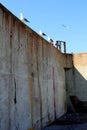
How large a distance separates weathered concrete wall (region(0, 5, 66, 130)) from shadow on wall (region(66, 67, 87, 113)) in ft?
7.90

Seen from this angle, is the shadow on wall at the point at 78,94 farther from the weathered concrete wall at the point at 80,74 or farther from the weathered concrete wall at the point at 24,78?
the weathered concrete wall at the point at 24,78

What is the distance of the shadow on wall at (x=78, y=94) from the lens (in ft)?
32.2

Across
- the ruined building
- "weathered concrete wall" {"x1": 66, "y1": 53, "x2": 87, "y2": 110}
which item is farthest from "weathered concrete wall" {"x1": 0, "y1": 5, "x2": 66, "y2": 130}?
"weathered concrete wall" {"x1": 66, "y1": 53, "x2": 87, "y2": 110}

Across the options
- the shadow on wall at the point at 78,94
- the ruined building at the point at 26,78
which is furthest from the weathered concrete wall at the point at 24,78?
the shadow on wall at the point at 78,94

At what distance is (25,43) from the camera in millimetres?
5305

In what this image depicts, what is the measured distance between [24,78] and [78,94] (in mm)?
5304

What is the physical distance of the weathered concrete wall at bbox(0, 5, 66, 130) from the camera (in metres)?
4.20

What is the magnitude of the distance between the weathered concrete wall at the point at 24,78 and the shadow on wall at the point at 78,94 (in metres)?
2.41

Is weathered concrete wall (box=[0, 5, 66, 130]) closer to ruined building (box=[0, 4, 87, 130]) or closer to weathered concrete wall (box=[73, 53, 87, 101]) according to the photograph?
ruined building (box=[0, 4, 87, 130])

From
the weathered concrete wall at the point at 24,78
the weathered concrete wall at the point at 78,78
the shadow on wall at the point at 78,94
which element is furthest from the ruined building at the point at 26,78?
the weathered concrete wall at the point at 78,78

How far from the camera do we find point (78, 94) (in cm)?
996

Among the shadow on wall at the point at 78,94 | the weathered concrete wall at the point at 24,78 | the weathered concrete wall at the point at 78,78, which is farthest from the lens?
the weathered concrete wall at the point at 78,78

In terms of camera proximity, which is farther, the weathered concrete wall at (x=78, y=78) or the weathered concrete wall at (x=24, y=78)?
the weathered concrete wall at (x=78, y=78)

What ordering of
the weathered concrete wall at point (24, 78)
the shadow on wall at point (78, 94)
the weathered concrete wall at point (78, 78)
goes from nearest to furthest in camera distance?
the weathered concrete wall at point (24, 78), the shadow on wall at point (78, 94), the weathered concrete wall at point (78, 78)
